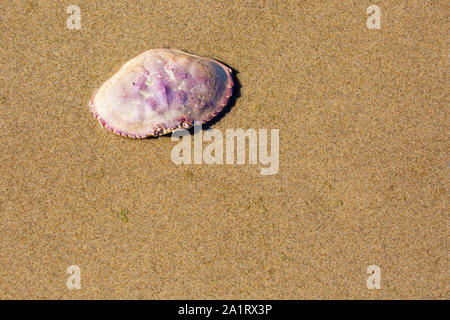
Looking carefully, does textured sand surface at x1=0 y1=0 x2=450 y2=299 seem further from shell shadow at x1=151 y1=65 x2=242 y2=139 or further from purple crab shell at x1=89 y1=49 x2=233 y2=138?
purple crab shell at x1=89 y1=49 x2=233 y2=138

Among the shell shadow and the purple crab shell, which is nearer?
the purple crab shell

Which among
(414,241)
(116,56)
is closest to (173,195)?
(116,56)

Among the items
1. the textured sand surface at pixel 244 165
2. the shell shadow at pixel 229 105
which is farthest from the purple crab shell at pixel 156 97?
the textured sand surface at pixel 244 165

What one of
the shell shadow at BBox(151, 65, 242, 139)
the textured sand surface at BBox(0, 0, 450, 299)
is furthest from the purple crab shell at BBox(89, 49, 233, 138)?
the textured sand surface at BBox(0, 0, 450, 299)

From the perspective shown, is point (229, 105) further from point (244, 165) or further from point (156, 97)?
point (156, 97)
